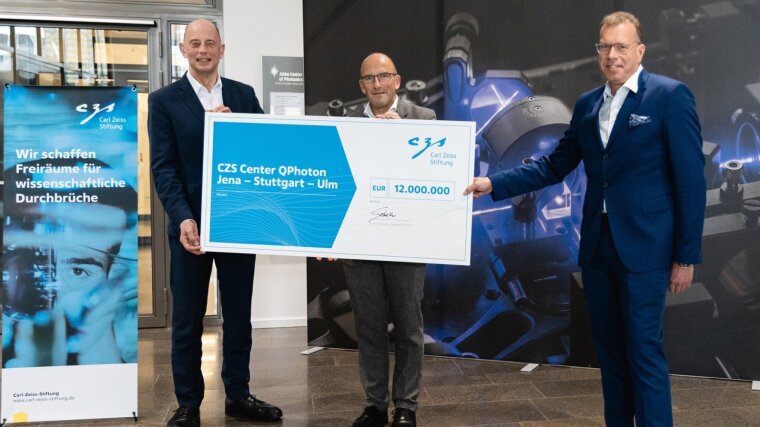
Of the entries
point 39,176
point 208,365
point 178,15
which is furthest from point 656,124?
point 178,15

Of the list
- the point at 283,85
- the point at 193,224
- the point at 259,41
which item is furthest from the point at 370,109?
the point at 259,41

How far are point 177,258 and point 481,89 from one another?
6.86 ft

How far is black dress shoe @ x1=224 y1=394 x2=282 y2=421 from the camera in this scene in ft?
10.5

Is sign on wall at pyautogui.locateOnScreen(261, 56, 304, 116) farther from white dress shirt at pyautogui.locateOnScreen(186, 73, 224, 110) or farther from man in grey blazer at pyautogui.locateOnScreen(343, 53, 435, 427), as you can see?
man in grey blazer at pyautogui.locateOnScreen(343, 53, 435, 427)

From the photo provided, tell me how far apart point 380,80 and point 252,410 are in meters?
1.62

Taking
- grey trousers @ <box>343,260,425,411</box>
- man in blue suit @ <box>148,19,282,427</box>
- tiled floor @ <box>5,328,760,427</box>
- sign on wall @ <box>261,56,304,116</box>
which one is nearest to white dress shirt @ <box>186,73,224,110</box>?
man in blue suit @ <box>148,19,282,427</box>

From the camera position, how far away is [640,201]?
2391 millimetres

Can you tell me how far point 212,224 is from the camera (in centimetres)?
285

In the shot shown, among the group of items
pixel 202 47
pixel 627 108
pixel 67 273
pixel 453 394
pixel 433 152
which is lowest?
pixel 453 394

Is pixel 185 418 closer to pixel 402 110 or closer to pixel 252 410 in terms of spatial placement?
pixel 252 410

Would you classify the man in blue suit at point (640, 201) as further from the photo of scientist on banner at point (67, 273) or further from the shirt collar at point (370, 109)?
the photo of scientist on banner at point (67, 273)

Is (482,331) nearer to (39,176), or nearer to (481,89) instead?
(481,89)

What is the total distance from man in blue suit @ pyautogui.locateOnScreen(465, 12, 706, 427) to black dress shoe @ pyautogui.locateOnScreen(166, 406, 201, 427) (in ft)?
6.00

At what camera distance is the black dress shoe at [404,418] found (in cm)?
297
